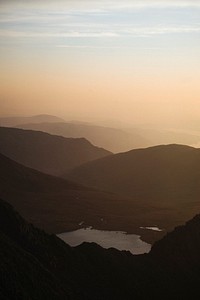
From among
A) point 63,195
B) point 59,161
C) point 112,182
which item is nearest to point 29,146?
point 59,161

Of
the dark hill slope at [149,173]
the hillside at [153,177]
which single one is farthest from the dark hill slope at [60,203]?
the dark hill slope at [149,173]

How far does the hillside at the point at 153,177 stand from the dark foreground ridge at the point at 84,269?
40706 mm

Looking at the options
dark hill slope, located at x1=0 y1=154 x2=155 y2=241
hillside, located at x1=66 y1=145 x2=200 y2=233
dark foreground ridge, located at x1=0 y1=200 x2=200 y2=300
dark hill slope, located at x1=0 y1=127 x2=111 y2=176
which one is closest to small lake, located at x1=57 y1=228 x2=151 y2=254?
dark hill slope, located at x1=0 y1=154 x2=155 y2=241

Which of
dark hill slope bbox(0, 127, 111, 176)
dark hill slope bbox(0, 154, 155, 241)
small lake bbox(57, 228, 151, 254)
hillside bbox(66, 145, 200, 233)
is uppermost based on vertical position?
dark hill slope bbox(0, 127, 111, 176)

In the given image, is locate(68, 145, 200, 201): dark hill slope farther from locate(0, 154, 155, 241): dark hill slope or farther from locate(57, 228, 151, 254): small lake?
locate(57, 228, 151, 254): small lake

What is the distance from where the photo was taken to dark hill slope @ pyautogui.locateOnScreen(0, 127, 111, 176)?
127625mm

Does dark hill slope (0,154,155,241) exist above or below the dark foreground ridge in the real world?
above

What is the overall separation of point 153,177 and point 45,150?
49.9 metres

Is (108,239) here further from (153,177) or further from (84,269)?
(153,177)

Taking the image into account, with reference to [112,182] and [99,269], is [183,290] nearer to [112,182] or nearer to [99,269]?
[99,269]

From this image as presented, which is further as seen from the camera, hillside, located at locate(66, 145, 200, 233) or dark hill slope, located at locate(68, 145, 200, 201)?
dark hill slope, located at locate(68, 145, 200, 201)

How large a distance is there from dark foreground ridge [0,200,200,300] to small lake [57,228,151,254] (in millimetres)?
16910

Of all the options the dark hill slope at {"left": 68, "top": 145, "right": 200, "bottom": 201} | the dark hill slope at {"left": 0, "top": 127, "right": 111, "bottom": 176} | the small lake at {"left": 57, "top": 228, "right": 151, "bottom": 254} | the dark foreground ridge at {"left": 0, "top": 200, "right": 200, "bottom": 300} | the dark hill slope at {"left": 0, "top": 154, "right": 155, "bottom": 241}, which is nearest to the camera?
the dark foreground ridge at {"left": 0, "top": 200, "right": 200, "bottom": 300}

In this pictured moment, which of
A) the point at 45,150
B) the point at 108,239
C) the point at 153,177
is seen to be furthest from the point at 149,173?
the point at 45,150
